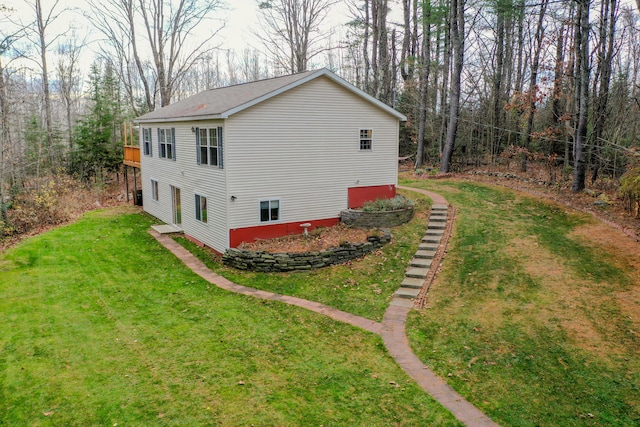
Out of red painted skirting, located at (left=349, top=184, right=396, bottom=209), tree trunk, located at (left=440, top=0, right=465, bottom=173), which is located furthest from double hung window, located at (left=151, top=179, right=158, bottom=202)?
tree trunk, located at (left=440, top=0, right=465, bottom=173)

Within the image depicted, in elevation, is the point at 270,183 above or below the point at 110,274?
above

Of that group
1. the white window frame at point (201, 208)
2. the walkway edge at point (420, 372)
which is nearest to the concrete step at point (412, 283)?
the walkway edge at point (420, 372)

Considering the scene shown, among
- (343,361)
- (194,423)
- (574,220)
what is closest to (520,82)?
(574,220)

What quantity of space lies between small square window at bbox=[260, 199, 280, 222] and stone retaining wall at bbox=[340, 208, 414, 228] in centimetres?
291

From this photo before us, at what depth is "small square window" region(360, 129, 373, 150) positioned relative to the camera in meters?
17.1

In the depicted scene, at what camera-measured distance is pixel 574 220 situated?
15508 mm

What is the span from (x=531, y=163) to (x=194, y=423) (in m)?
27.1

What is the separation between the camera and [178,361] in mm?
8516

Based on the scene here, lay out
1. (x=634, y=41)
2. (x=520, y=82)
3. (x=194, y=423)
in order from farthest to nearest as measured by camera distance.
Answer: (x=520, y=82) < (x=634, y=41) < (x=194, y=423)

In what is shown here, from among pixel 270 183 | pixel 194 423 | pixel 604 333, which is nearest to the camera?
pixel 194 423

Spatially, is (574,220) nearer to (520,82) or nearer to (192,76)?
(520,82)

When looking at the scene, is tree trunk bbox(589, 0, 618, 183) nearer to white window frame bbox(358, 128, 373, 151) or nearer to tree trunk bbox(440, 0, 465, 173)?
tree trunk bbox(440, 0, 465, 173)

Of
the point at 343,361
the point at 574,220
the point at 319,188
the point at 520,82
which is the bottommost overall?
the point at 343,361

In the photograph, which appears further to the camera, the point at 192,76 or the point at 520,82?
the point at 192,76
